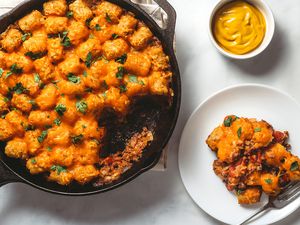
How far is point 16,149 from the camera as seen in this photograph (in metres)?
2.46

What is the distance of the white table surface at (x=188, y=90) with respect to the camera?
289 centimetres

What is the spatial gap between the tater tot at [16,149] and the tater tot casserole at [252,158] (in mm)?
925

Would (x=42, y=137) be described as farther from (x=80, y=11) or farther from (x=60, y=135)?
(x=80, y=11)

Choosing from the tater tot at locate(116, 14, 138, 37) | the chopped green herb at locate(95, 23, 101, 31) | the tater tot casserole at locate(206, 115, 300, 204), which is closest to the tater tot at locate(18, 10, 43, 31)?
the chopped green herb at locate(95, 23, 101, 31)

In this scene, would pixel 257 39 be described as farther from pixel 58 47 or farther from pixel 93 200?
pixel 93 200

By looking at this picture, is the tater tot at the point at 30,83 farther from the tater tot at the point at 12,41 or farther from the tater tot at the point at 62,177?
the tater tot at the point at 62,177

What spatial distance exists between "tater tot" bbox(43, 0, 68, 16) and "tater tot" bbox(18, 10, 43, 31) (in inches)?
1.8

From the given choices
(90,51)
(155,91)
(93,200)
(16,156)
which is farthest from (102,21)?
(93,200)

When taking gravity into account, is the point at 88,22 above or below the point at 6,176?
above

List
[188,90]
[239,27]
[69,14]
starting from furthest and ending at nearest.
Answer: [188,90], [239,27], [69,14]

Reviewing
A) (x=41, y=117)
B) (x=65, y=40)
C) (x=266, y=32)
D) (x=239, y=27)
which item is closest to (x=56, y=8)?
(x=65, y=40)

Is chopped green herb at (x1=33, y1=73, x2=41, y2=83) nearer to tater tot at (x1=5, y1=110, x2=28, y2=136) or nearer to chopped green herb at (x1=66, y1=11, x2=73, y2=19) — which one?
tater tot at (x1=5, y1=110, x2=28, y2=136)

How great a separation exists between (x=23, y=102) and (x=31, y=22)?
0.37 meters

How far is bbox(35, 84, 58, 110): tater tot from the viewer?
2.40m
